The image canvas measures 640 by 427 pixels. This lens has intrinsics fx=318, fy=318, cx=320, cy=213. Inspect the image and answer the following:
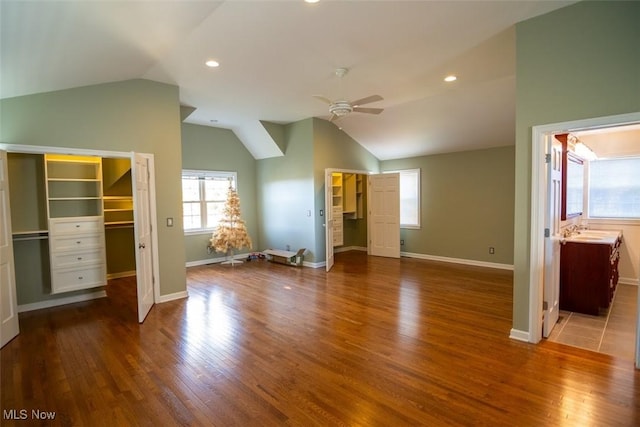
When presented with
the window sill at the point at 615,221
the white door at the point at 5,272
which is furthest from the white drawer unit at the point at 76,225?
the window sill at the point at 615,221

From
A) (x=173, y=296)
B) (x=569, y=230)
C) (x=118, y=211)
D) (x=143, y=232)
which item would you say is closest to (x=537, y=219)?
(x=569, y=230)

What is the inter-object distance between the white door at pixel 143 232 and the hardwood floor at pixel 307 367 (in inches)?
10.4

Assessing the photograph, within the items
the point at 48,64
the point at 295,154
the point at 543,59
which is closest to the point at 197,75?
the point at 48,64

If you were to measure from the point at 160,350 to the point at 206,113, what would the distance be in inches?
177

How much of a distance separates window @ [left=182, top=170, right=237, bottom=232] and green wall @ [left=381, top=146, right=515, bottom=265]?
439 cm

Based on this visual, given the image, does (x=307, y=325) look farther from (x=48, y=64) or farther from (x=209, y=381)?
(x=48, y=64)

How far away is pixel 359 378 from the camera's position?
2598 millimetres

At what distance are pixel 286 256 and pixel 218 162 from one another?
2725mm

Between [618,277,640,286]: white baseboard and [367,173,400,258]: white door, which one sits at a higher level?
[367,173,400,258]: white door

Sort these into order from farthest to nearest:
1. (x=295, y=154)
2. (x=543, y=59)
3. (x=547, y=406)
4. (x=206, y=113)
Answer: (x=295, y=154), (x=206, y=113), (x=543, y=59), (x=547, y=406)

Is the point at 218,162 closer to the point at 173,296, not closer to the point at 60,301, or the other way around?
the point at 173,296

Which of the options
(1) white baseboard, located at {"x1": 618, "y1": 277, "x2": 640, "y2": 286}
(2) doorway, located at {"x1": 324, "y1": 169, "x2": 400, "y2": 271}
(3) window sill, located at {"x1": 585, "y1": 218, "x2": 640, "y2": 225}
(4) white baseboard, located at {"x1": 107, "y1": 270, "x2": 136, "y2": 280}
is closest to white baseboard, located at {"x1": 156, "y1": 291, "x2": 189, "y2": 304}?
(4) white baseboard, located at {"x1": 107, "y1": 270, "x2": 136, "y2": 280}

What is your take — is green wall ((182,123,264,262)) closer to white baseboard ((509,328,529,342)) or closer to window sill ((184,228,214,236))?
window sill ((184,228,214,236))

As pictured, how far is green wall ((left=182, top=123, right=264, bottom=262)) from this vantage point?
7.02 m
